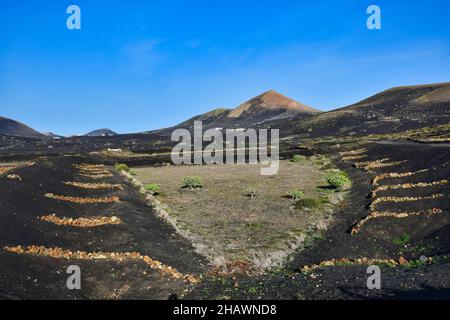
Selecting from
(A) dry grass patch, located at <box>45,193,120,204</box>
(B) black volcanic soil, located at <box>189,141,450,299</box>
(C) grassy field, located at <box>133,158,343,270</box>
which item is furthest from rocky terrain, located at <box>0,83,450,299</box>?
(C) grassy field, located at <box>133,158,343,270</box>

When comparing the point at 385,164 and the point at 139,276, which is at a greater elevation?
the point at 385,164

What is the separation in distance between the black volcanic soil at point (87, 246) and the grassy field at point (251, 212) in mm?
2113

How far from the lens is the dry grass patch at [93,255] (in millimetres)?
17500

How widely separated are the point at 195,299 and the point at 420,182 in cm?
2709

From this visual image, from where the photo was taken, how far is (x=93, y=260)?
18.2 meters

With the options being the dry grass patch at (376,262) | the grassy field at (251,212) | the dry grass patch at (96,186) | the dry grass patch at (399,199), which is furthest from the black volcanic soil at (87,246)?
the dry grass patch at (399,199)

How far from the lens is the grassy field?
73.6 ft

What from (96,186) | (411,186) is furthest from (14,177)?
(411,186)

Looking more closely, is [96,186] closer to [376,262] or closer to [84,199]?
[84,199]

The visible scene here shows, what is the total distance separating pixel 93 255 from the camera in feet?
62.0

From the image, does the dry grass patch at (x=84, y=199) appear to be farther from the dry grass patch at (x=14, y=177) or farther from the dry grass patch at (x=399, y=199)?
the dry grass patch at (x=399, y=199)

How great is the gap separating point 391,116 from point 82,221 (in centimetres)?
15751
